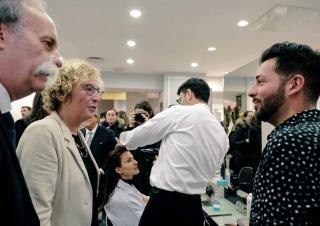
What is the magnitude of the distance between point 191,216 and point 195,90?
0.93 metres

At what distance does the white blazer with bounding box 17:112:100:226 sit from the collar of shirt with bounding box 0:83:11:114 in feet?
0.95

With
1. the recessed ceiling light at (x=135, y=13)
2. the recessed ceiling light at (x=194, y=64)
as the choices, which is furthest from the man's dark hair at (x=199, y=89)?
the recessed ceiling light at (x=194, y=64)

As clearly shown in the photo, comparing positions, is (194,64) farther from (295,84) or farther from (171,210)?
(295,84)

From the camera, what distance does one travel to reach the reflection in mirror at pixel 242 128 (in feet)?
7.83

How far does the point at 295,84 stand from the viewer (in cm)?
99

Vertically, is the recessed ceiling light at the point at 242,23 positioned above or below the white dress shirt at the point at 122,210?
above

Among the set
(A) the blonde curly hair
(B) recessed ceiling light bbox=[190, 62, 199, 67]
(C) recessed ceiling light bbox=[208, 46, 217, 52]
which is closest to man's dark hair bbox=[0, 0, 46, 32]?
(A) the blonde curly hair

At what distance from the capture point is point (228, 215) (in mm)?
2279

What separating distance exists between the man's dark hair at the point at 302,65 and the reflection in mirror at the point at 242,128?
1.23 meters

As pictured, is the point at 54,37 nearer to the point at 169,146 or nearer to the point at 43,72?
the point at 43,72

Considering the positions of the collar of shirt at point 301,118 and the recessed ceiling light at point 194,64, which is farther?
the recessed ceiling light at point 194,64

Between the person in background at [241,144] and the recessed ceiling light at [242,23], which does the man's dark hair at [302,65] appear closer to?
the person in background at [241,144]

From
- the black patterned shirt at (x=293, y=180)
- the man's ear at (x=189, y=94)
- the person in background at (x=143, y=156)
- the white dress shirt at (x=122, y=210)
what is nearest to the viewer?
the black patterned shirt at (x=293, y=180)

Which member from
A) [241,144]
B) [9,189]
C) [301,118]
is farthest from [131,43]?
[9,189]
